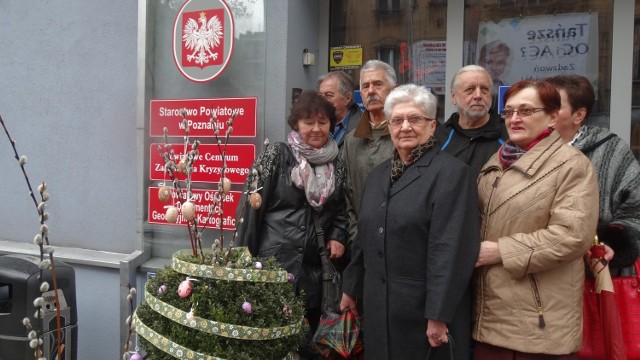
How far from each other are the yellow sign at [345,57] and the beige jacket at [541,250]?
8.28 ft

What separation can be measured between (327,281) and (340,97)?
124 cm

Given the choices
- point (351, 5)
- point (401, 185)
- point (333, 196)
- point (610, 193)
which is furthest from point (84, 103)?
point (610, 193)

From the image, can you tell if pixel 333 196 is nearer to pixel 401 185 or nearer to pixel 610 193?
pixel 401 185

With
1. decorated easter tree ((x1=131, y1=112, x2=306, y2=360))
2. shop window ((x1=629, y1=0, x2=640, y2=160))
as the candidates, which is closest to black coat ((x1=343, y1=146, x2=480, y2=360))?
decorated easter tree ((x1=131, y1=112, x2=306, y2=360))

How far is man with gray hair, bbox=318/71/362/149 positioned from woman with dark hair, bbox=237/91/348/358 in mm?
502

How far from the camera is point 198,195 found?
4348 mm

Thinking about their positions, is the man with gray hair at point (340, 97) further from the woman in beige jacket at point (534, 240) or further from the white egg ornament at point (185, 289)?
the white egg ornament at point (185, 289)

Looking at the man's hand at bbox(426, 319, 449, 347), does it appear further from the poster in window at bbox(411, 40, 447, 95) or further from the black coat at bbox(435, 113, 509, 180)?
the poster in window at bbox(411, 40, 447, 95)

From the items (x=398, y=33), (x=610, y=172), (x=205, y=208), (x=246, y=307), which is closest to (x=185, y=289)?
(x=246, y=307)

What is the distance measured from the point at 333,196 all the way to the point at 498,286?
113 cm

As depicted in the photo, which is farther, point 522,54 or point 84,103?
point 84,103

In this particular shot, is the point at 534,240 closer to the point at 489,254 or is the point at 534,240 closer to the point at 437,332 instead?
the point at 489,254

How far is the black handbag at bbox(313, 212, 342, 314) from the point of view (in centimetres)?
318

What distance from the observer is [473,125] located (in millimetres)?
3125
